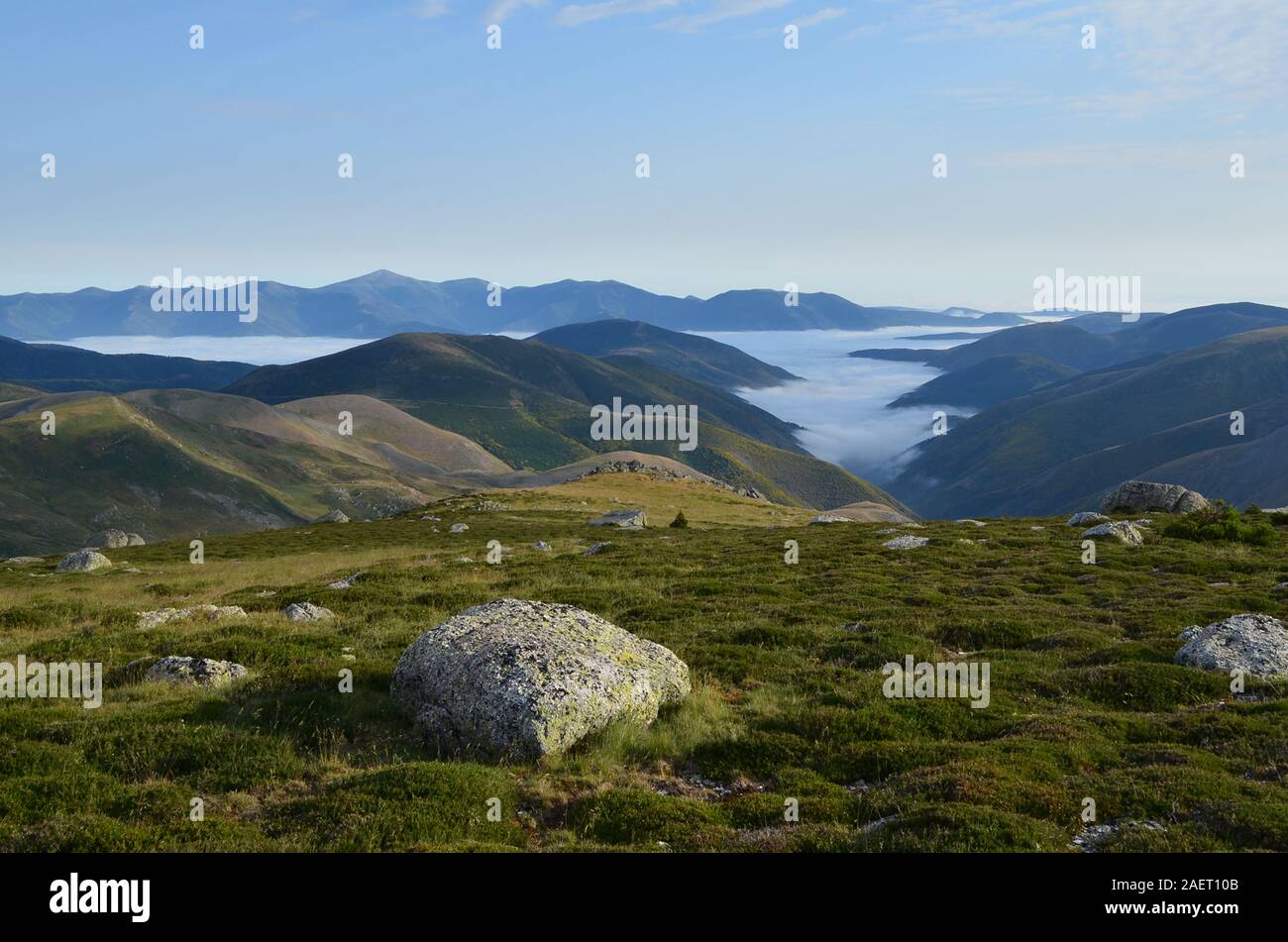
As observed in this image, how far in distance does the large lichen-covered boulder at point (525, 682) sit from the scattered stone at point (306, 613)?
9609mm

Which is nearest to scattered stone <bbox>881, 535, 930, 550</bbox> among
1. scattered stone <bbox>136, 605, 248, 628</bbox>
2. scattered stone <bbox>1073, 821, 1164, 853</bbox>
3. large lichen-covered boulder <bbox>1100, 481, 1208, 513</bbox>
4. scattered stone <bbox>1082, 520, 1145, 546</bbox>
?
scattered stone <bbox>1082, 520, 1145, 546</bbox>

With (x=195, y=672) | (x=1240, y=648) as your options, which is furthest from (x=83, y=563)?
(x=1240, y=648)

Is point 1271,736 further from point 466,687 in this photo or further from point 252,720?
point 252,720

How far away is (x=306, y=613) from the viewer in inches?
986

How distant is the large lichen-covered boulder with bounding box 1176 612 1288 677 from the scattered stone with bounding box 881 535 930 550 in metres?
21.1

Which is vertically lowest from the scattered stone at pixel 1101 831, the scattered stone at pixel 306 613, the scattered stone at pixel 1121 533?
the scattered stone at pixel 1101 831

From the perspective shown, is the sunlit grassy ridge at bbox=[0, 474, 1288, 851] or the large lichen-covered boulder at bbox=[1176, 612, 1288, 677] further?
the large lichen-covered boulder at bbox=[1176, 612, 1288, 677]

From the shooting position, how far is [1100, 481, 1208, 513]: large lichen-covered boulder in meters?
54.8

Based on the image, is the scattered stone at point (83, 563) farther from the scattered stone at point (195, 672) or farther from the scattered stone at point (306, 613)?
the scattered stone at point (195, 672)

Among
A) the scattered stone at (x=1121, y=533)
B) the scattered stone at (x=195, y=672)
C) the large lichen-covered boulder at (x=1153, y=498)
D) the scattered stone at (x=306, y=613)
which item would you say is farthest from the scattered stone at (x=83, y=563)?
the large lichen-covered boulder at (x=1153, y=498)

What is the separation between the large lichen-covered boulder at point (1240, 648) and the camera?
742 inches

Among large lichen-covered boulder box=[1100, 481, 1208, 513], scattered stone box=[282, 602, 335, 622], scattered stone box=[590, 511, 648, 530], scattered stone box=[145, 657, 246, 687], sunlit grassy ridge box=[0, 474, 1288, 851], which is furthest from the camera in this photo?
scattered stone box=[590, 511, 648, 530]

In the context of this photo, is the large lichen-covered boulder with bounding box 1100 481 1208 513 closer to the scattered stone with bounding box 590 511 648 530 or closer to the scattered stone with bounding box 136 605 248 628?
the scattered stone with bounding box 590 511 648 530
